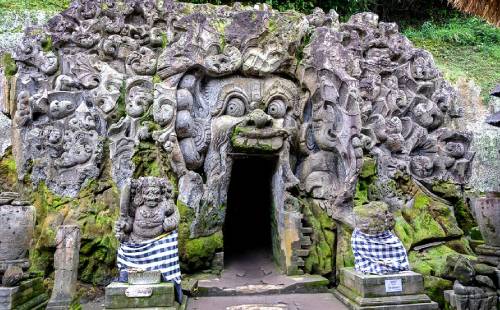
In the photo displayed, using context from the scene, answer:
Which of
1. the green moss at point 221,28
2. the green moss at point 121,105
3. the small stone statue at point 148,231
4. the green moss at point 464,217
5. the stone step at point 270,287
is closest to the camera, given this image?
the small stone statue at point 148,231

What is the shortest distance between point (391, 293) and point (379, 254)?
0.57m

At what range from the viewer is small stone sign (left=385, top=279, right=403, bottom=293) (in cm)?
611

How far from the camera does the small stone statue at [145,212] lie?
608 cm

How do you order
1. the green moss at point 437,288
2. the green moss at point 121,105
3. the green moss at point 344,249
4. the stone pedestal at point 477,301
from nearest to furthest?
the stone pedestal at point 477,301, the green moss at point 437,288, the green moss at point 344,249, the green moss at point 121,105

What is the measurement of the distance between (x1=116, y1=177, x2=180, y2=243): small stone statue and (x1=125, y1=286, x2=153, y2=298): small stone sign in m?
0.67

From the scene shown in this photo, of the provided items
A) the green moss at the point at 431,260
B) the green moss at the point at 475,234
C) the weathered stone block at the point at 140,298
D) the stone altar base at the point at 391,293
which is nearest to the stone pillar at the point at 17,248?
the weathered stone block at the point at 140,298

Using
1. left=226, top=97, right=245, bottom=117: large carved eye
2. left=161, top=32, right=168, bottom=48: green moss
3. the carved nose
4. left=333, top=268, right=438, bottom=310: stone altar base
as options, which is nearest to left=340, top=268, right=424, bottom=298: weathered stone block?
left=333, top=268, right=438, bottom=310: stone altar base

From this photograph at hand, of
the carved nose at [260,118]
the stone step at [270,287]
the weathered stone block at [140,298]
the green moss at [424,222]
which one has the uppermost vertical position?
the carved nose at [260,118]

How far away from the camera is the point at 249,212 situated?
10680 mm

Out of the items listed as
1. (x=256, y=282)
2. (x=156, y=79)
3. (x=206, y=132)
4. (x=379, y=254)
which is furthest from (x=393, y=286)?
(x=156, y=79)

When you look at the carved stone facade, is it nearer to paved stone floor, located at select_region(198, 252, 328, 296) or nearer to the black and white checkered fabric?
paved stone floor, located at select_region(198, 252, 328, 296)

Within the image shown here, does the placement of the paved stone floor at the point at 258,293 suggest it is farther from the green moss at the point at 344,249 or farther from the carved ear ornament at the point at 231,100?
the carved ear ornament at the point at 231,100

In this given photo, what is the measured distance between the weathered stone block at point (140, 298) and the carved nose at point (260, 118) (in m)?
3.68

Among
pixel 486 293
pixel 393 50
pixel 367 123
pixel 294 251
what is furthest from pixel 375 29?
pixel 486 293
